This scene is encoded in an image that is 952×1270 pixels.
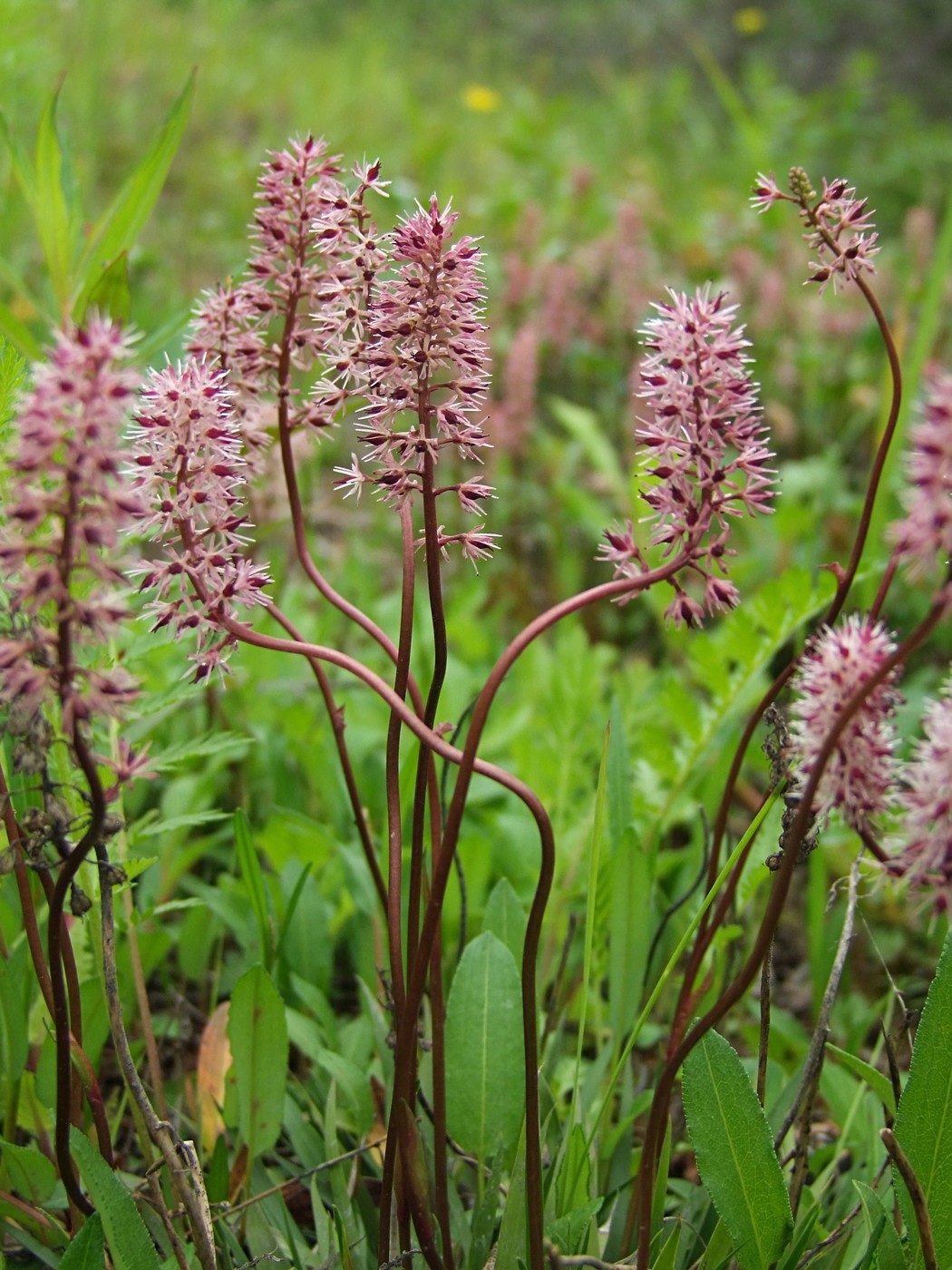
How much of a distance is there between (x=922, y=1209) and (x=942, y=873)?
1.38 feet

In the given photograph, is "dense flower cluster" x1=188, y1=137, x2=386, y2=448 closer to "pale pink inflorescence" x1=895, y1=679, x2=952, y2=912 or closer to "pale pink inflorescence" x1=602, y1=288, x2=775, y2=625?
"pale pink inflorescence" x1=602, y1=288, x2=775, y2=625

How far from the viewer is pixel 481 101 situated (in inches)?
360

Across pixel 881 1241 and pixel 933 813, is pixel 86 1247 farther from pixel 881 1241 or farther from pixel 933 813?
pixel 933 813

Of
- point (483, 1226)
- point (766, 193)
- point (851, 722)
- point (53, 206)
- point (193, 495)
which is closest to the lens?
point (851, 722)

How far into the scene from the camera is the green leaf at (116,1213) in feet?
4.00

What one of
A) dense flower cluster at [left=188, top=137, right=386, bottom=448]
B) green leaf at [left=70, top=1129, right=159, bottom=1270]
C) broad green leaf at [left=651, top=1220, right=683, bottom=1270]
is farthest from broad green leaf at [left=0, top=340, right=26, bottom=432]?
broad green leaf at [left=651, top=1220, right=683, bottom=1270]

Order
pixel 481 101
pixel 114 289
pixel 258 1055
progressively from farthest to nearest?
1. pixel 481 101
2. pixel 114 289
3. pixel 258 1055

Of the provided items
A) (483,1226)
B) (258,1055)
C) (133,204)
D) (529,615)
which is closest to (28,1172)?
(258,1055)

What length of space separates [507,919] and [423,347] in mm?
981

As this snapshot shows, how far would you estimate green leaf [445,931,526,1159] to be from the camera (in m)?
1.55

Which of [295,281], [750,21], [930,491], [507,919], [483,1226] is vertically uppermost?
[750,21]

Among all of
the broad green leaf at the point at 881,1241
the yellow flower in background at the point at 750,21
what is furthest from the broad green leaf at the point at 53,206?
the yellow flower in background at the point at 750,21

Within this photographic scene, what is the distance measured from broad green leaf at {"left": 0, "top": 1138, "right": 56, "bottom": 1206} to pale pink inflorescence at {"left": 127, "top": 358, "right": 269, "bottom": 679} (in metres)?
0.75

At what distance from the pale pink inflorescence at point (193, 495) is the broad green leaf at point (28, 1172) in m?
0.75
